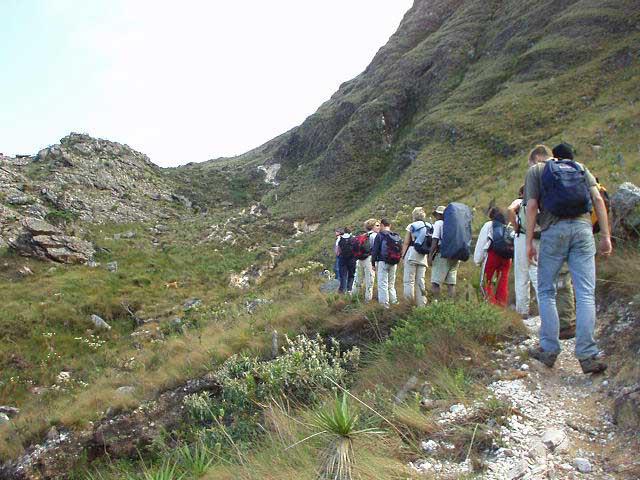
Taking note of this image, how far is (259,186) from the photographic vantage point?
4956cm

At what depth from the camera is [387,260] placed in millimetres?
7934

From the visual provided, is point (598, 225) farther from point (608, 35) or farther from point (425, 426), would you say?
point (608, 35)

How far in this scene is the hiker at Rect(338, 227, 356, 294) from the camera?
10.6 metres

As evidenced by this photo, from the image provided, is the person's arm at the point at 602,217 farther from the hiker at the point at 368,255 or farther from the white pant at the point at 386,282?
the hiker at the point at 368,255

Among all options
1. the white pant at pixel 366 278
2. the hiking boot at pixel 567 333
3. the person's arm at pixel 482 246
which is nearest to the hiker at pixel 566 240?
the hiking boot at pixel 567 333

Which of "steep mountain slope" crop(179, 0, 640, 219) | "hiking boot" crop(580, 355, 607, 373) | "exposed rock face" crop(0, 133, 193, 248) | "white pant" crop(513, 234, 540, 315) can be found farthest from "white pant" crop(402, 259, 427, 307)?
"exposed rock face" crop(0, 133, 193, 248)

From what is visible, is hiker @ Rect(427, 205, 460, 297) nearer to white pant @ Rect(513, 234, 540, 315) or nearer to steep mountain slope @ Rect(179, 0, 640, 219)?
white pant @ Rect(513, 234, 540, 315)

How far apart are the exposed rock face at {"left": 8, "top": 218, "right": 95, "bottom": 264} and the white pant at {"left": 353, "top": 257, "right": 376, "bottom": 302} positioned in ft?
58.8

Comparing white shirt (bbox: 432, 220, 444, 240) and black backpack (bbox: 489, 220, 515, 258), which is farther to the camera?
white shirt (bbox: 432, 220, 444, 240)

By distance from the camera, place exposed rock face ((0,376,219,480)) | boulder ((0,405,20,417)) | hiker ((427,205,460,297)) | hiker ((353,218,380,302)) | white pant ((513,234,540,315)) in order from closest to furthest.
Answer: white pant ((513,234,540,315)) → exposed rock face ((0,376,219,480)) → hiker ((427,205,460,297)) → hiker ((353,218,380,302)) → boulder ((0,405,20,417))

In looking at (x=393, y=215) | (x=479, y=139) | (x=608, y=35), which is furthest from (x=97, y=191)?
A: (x=608, y=35)

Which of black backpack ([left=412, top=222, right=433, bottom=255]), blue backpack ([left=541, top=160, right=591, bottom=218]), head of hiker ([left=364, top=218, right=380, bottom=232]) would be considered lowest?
black backpack ([left=412, top=222, right=433, bottom=255])

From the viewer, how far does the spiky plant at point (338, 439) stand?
2.82 meters

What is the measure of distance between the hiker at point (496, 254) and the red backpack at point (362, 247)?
9.80 ft
